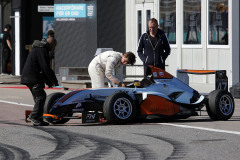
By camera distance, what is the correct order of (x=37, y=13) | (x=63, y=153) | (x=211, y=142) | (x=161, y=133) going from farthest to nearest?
(x=37, y=13)
(x=161, y=133)
(x=211, y=142)
(x=63, y=153)

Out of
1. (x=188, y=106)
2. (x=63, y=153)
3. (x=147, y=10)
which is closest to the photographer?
(x=63, y=153)

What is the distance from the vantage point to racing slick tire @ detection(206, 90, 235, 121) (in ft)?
46.2

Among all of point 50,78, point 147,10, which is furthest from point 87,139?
point 147,10

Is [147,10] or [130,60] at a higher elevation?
[147,10]

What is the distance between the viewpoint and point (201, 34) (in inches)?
942

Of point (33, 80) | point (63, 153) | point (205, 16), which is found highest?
point (205, 16)

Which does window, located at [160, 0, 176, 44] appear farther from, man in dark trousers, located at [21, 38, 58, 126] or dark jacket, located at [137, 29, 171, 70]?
man in dark trousers, located at [21, 38, 58, 126]

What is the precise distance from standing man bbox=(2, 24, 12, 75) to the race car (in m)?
19.3

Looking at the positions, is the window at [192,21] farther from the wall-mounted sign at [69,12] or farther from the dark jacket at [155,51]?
the dark jacket at [155,51]

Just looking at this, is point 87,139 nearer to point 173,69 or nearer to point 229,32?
point 229,32

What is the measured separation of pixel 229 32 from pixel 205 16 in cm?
150

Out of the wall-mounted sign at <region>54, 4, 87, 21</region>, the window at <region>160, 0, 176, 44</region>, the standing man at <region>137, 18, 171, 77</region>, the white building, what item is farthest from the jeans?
the wall-mounted sign at <region>54, 4, 87, 21</region>

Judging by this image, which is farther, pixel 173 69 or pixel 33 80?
pixel 173 69

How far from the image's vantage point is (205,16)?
23.7m
